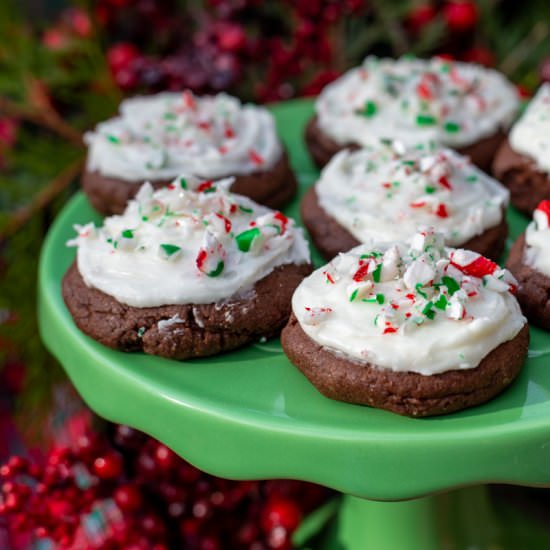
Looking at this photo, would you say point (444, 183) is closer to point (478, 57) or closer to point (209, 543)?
point (209, 543)

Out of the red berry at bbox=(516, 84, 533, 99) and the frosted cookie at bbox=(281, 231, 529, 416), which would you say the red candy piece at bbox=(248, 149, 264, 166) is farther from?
the red berry at bbox=(516, 84, 533, 99)

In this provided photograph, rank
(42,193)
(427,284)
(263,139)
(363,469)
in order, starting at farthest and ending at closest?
(42,193), (263,139), (427,284), (363,469)

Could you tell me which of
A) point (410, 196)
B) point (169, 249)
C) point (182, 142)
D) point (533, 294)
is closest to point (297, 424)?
point (169, 249)

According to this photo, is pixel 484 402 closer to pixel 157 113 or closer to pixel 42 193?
pixel 157 113

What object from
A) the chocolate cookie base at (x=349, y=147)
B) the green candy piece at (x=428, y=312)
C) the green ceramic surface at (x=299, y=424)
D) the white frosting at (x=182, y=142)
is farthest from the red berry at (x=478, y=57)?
the green candy piece at (x=428, y=312)

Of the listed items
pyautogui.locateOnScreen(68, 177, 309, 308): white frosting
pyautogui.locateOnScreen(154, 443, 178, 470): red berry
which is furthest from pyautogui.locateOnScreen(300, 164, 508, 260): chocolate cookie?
pyautogui.locateOnScreen(154, 443, 178, 470): red berry

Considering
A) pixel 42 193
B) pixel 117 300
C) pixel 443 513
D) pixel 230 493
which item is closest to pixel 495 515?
pixel 443 513

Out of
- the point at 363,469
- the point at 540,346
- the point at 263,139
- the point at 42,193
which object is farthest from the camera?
the point at 42,193

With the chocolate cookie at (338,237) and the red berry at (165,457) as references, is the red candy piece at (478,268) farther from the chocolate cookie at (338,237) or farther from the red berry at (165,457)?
the red berry at (165,457)
